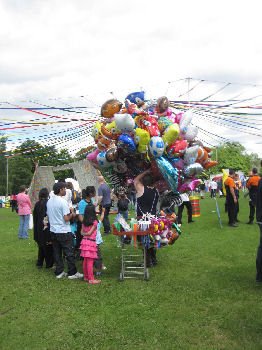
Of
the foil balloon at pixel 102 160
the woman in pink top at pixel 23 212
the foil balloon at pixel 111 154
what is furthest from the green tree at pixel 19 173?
the foil balloon at pixel 111 154

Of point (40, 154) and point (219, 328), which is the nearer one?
point (219, 328)

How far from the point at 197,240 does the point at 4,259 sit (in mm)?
4579

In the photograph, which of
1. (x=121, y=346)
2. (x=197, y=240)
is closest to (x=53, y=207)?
(x=121, y=346)

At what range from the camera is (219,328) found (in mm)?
3531

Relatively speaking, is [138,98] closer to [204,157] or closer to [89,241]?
[204,157]

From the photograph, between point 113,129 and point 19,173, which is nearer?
point 113,129

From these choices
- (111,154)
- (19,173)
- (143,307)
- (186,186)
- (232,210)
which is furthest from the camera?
(19,173)

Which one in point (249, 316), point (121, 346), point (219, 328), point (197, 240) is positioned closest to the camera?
point (121, 346)

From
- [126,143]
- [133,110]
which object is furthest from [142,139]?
[133,110]

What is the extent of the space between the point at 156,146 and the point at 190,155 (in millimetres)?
661

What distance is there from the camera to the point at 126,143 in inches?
195

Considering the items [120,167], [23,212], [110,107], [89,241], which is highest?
[110,107]

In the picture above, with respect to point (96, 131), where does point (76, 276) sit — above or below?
below

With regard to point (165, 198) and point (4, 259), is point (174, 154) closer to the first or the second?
point (165, 198)
